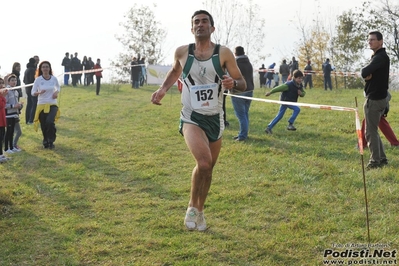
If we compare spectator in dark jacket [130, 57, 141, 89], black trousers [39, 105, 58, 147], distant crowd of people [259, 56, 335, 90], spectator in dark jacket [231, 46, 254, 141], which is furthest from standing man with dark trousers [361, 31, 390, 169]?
spectator in dark jacket [130, 57, 141, 89]

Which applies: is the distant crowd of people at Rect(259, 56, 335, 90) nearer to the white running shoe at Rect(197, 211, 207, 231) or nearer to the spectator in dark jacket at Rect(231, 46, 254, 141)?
the spectator in dark jacket at Rect(231, 46, 254, 141)

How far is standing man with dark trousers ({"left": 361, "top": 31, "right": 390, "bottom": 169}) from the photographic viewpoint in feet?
25.8

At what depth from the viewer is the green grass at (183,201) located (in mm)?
5184

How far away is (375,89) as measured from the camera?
805 cm

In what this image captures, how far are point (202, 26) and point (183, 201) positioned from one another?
2.51 meters

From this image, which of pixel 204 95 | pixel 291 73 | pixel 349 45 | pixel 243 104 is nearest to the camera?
pixel 204 95

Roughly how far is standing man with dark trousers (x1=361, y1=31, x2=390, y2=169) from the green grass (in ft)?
1.33

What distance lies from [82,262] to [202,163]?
5.09ft

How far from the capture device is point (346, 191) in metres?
7.08

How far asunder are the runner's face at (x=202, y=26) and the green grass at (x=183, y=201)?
85.0 inches

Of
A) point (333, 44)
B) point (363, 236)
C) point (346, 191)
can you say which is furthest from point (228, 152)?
point (333, 44)

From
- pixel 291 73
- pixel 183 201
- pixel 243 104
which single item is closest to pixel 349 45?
pixel 291 73

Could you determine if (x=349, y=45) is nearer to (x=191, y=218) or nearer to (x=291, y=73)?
(x=291, y=73)

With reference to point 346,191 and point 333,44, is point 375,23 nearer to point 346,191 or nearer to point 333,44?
point 333,44
